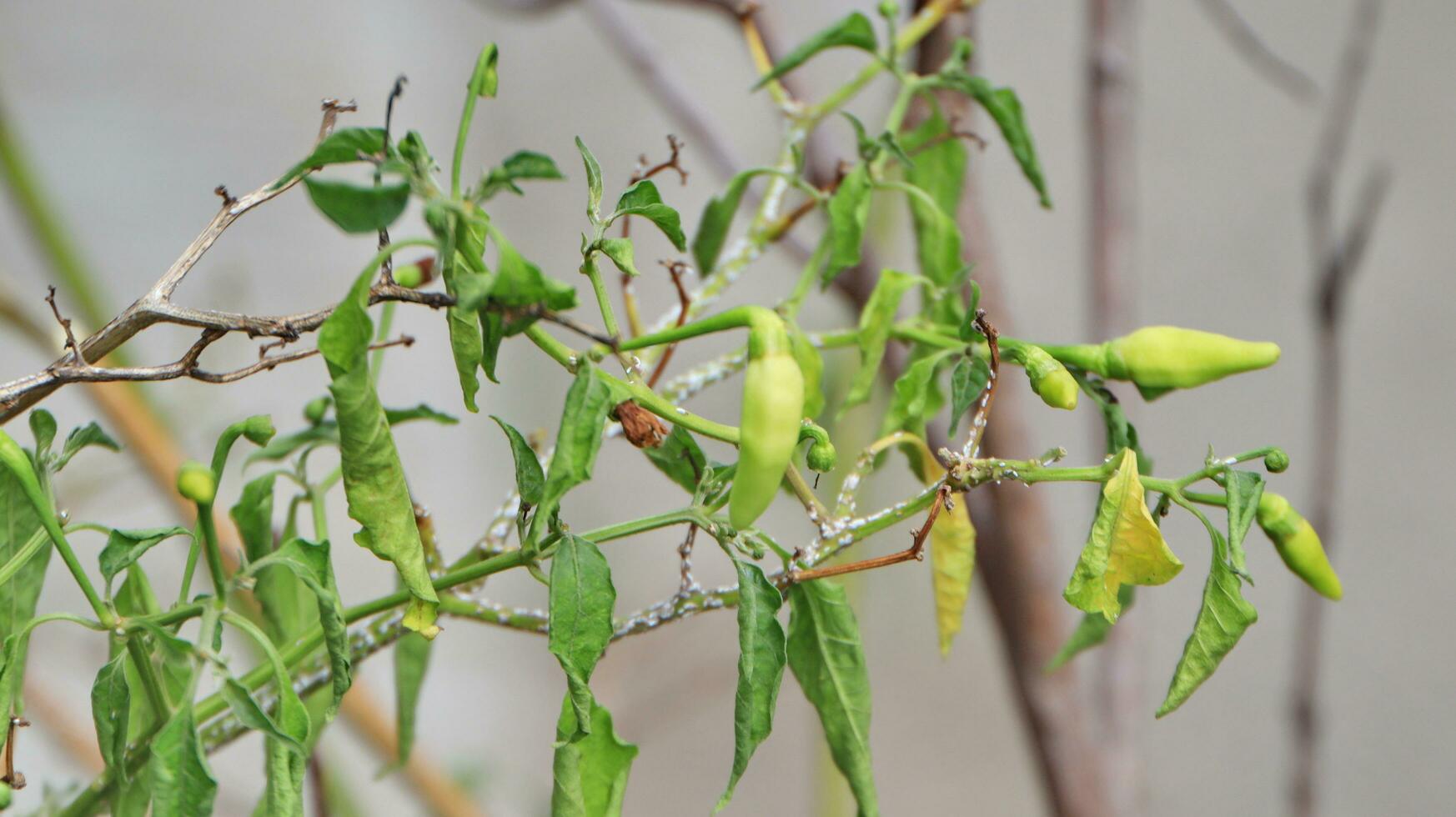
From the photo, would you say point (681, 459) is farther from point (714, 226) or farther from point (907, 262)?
point (907, 262)

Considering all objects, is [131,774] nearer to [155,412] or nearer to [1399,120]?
[155,412]

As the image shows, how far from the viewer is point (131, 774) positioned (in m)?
0.19

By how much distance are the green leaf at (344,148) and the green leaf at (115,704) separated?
0.08 metres

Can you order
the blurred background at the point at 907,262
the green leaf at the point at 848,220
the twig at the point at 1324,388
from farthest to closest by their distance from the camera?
the blurred background at the point at 907,262, the twig at the point at 1324,388, the green leaf at the point at 848,220

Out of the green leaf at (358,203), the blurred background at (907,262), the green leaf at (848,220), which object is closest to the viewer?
the green leaf at (358,203)

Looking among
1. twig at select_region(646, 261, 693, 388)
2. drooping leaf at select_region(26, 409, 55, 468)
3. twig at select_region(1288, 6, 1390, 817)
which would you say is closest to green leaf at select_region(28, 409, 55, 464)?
drooping leaf at select_region(26, 409, 55, 468)

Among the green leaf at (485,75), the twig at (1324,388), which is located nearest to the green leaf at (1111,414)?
the green leaf at (485,75)

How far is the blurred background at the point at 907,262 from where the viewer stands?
0.86 metres

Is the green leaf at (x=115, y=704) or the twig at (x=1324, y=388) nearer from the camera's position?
the green leaf at (x=115, y=704)

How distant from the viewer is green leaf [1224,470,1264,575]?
164 mm

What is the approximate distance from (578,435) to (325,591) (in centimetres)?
5

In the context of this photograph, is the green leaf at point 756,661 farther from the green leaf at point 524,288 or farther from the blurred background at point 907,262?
the blurred background at point 907,262

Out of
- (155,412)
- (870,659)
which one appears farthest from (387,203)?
(870,659)

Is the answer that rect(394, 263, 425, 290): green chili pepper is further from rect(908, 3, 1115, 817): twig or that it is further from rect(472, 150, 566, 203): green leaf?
rect(908, 3, 1115, 817): twig
